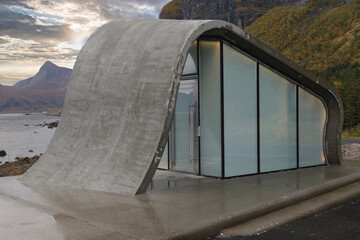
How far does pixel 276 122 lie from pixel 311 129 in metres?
1.59

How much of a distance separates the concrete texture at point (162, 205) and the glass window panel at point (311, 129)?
1724 mm

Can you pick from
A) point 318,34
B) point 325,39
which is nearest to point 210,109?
point 325,39

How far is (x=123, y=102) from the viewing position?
7.85 meters

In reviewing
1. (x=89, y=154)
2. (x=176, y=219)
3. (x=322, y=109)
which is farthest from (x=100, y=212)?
(x=322, y=109)

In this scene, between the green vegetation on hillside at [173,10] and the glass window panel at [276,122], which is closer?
the glass window panel at [276,122]

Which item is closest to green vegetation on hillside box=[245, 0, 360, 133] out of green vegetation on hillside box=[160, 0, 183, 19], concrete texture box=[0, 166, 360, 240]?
concrete texture box=[0, 166, 360, 240]

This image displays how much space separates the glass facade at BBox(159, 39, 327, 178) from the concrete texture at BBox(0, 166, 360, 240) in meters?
0.59

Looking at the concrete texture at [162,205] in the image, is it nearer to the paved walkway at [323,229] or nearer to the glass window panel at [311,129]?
the paved walkway at [323,229]

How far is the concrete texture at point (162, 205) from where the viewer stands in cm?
484

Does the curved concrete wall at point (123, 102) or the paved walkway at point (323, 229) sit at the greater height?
the curved concrete wall at point (123, 102)

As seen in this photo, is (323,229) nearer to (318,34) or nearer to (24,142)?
(24,142)

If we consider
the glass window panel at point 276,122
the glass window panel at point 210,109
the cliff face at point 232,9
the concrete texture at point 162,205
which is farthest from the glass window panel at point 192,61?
the cliff face at point 232,9

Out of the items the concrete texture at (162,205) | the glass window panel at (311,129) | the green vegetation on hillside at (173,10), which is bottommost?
the concrete texture at (162,205)

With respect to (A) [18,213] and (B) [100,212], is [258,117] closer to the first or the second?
(B) [100,212]
